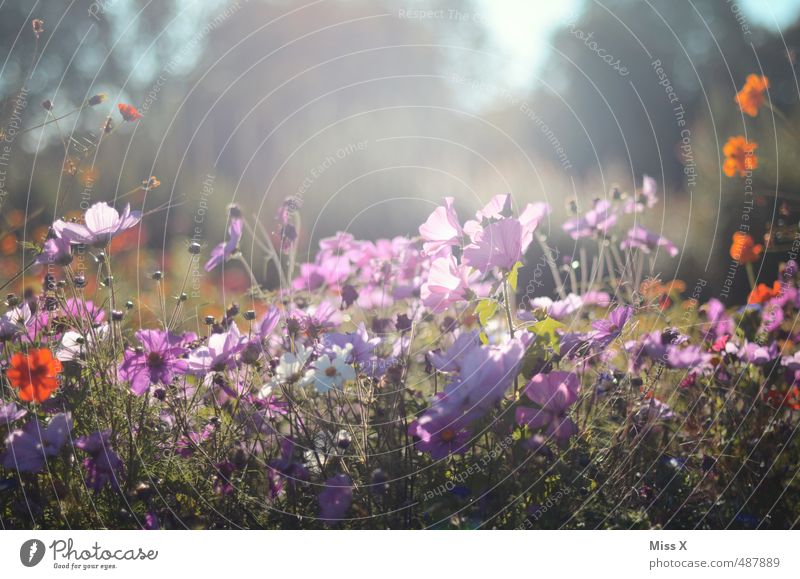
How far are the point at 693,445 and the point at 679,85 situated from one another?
3.24 m

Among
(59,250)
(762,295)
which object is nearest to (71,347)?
(59,250)

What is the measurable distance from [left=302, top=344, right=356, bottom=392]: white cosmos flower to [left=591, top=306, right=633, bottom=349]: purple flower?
0.36 meters

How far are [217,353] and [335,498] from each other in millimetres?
260

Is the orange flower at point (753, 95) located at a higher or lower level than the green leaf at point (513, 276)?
higher

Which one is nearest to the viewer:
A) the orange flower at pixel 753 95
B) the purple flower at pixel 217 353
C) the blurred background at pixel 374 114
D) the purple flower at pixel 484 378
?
the purple flower at pixel 484 378

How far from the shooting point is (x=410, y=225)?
2.73 m

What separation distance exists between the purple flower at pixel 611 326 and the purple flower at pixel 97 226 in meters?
0.68

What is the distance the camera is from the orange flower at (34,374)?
0.92 metres

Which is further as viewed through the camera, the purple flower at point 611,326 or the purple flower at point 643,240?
the purple flower at point 643,240

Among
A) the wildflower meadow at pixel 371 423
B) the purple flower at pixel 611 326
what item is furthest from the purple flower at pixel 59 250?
the purple flower at pixel 611 326

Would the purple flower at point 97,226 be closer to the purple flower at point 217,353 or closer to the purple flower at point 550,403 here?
the purple flower at point 217,353

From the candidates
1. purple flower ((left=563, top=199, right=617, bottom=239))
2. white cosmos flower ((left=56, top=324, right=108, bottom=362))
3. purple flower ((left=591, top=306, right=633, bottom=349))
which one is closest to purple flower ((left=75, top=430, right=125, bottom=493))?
white cosmos flower ((left=56, top=324, right=108, bottom=362))

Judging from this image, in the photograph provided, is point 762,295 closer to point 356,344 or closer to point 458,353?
point 458,353

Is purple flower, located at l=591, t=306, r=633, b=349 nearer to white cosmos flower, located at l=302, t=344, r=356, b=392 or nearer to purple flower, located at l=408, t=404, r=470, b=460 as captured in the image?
purple flower, located at l=408, t=404, r=470, b=460
